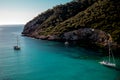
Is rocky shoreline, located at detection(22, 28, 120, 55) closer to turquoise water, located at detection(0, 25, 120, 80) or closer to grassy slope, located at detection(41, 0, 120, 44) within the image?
grassy slope, located at detection(41, 0, 120, 44)

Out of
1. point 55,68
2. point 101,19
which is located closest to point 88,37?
point 101,19

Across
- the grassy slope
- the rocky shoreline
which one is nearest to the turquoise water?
the rocky shoreline

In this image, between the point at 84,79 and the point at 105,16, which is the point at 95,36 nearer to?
the point at 105,16

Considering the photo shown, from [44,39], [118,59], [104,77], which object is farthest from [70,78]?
[44,39]

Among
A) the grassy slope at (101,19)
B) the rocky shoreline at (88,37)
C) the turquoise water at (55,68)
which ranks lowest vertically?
the turquoise water at (55,68)

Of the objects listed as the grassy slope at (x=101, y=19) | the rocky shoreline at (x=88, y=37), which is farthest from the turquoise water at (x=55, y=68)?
the grassy slope at (x=101, y=19)

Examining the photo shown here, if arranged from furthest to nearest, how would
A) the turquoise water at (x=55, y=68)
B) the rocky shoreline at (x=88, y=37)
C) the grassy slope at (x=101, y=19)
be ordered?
1. the grassy slope at (x=101, y=19)
2. the rocky shoreline at (x=88, y=37)
3. the turquoise water at (x=55, y=68)

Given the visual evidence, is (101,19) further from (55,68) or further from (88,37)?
(55,68)

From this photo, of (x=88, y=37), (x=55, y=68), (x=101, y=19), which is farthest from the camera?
(x=101, y=19)

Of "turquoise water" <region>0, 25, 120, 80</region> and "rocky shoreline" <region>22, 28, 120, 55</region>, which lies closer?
"turquoise water" <region>0, 25, 120, 80</region>

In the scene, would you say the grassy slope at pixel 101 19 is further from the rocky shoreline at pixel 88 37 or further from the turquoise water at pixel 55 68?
the turquoise water at pixel 55 68

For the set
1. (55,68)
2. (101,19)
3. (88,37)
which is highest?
(101,19)
